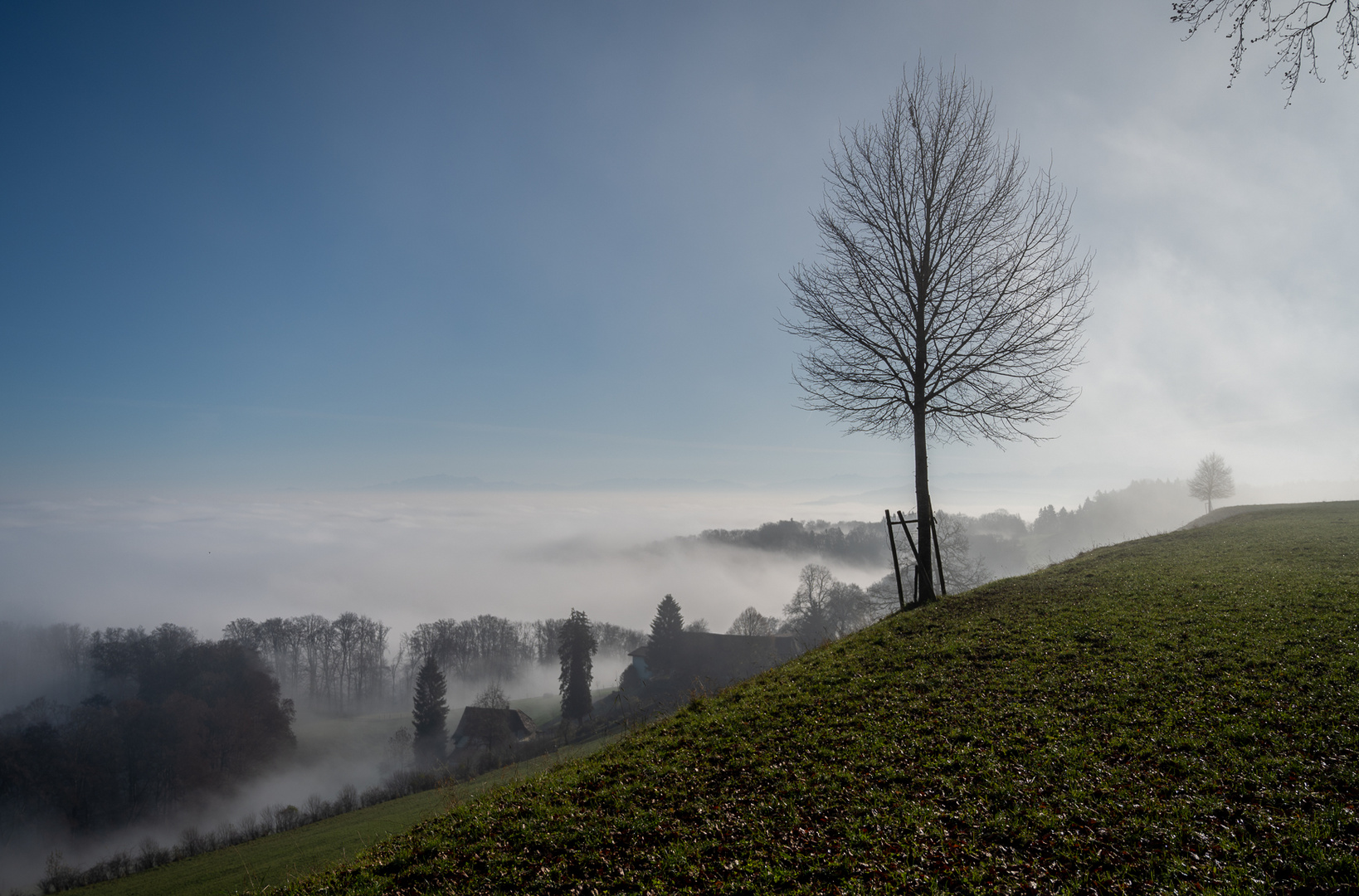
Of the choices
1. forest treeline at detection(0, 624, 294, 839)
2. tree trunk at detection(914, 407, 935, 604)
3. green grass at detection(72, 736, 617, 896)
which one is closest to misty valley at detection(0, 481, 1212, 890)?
forest treeline at detection(0, 624, 294, 839)

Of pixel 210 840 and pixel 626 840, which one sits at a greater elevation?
pixel 626 840

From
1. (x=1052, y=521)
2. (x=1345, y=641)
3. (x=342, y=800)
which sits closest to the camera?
(x=1345, y=641)

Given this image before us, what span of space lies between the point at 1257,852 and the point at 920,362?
1258 centimetres

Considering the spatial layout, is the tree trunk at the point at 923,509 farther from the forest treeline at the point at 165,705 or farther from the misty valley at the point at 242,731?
the forest treeline at the point at 165,705

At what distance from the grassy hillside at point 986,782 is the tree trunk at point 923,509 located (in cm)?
412

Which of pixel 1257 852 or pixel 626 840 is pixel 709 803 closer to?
pixel 626 840

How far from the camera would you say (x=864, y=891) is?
4.52 m

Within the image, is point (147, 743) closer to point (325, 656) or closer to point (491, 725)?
point (491, 725)

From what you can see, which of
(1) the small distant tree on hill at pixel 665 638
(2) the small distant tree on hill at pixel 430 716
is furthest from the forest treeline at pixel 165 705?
(1) the small distant tree on hill at pixel 665 638

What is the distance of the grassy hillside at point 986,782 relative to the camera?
469cm

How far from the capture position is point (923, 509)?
15180 millimetres

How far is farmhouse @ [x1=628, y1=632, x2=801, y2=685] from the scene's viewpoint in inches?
2440

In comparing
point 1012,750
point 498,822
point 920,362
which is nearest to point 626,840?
point 498,822

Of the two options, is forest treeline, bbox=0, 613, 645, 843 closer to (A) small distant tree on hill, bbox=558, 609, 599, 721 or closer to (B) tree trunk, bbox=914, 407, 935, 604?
(A) small distant tree on hill, bbox=558, 609, 599, 721
